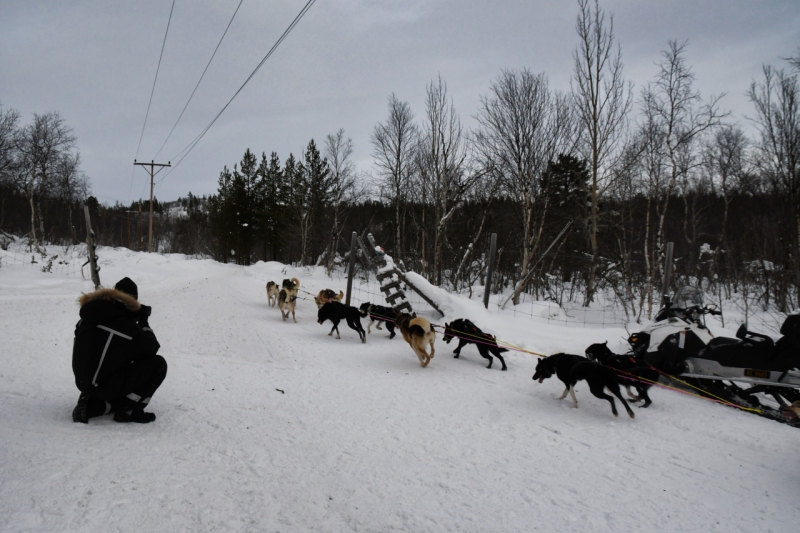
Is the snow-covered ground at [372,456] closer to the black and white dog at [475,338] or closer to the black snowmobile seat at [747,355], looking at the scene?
→ the black and white dog at [475,338]

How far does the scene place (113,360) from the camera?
3.47 meters

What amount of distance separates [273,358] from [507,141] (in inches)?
429

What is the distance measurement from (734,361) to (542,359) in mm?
2305

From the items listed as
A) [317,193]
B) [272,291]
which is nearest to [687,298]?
[272,291]

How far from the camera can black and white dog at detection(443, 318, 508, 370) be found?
6688 mm

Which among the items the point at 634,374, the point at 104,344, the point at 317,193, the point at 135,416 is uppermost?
the point at 317,193

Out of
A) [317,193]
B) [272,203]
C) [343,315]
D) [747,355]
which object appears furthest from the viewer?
[272,203]

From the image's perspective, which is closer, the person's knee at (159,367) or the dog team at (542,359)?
the person's knee at (159,367)

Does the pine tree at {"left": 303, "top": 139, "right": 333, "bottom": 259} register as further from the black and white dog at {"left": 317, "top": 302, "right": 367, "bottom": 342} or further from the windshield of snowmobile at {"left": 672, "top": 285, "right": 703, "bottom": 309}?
the windshield of snowmobile at {"left": 672, "top": 285, "right": 703, "bottom": 309}

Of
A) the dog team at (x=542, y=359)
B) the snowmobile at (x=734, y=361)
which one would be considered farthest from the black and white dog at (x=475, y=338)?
the snowmobile at (x=734, y=361)

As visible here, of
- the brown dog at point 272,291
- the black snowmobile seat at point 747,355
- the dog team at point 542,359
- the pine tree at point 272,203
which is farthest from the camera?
the pine tree at point 272,203

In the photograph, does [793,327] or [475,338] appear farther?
[475,338]

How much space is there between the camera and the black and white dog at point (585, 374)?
4.62 meters

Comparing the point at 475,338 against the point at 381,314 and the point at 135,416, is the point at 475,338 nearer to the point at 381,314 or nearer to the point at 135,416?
the point at 381,314
